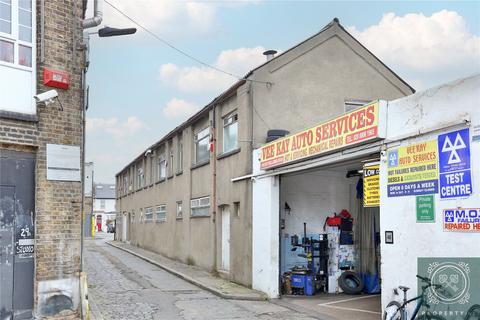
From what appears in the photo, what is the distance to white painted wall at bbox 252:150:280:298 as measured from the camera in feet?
45.1

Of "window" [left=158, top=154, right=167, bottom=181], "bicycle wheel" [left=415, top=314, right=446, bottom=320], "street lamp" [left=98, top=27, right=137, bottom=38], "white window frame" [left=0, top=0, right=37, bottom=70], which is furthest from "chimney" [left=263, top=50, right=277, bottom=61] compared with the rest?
"window" [left=158, top=154, right=167, bottom=181]

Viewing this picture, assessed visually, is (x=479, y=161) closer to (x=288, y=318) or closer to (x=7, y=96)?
(x=288, y=318)

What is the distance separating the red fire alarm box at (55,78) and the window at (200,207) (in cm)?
984

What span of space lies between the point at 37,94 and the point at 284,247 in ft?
26.3

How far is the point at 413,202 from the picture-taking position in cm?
908

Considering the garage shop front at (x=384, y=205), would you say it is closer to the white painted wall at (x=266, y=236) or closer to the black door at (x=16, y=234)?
the white painted wall at (x=266, y=236)

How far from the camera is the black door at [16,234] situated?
9188 mm

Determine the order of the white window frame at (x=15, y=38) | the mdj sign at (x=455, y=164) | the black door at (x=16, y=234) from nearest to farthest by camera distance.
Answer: the mdj sign at (x=455, y=164), the black door at (x=16, y=234), the white window frame at (x=15, y=38)

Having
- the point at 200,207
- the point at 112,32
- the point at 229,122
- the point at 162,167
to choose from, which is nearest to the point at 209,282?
the point at 200,207

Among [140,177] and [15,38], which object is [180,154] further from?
[15,38]

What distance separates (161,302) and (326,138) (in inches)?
230

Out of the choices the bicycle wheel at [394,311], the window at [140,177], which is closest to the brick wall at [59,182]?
the bicycle wheel at [394,311]

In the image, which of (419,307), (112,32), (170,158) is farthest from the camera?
(170,158)

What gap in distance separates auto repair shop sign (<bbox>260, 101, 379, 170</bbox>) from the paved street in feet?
12.0
